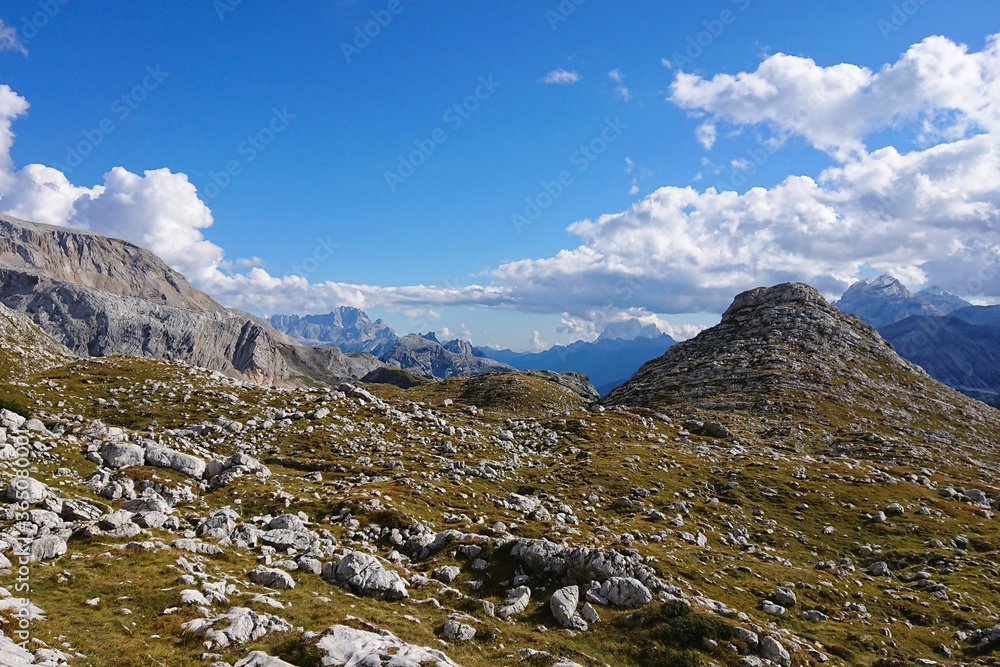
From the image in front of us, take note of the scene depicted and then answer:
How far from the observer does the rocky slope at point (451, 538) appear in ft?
61.1

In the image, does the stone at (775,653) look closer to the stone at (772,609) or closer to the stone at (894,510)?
the stone at (772,609)

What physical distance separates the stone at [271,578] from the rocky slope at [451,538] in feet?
0.35

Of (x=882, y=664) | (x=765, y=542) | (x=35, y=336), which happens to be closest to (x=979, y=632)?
(x=882, y=664)

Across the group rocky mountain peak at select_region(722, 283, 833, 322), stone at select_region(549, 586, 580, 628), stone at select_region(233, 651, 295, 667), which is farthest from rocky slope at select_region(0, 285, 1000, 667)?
rocky mountain peak at select_region(722, 283, 833, 322)

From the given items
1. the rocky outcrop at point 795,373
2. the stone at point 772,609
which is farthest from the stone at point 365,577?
the rocky outcrop at point 795,373

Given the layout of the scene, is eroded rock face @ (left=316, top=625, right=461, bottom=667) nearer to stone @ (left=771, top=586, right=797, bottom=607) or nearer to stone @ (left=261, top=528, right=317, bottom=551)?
stone @ (left=261, top=528, right=317, bottom=551)

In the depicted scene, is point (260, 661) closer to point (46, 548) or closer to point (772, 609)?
point (46, 548)

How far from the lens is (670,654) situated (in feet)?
70.4

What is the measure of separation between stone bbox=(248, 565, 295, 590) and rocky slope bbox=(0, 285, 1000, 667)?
0.11m

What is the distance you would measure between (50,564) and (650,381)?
402 feet

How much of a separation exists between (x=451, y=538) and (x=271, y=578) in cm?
1209

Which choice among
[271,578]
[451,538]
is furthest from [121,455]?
[451,538]

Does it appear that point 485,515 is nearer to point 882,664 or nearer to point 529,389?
point 882,664

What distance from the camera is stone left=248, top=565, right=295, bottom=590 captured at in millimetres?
22641
